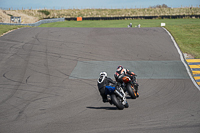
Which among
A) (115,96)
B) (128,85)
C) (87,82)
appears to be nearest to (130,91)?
(128,85)

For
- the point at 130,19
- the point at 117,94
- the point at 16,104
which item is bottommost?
the point at 16,104

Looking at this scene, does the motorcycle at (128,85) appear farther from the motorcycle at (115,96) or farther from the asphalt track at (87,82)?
the motorcycle at (115,96)

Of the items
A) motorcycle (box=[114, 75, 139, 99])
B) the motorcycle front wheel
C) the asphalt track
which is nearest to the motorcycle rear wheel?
motorcycle (box=[114, 75, 139, 99])

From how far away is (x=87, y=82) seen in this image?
15156 mm

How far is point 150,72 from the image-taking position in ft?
55.9

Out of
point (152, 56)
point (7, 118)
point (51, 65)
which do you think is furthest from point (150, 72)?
point (7, 118)

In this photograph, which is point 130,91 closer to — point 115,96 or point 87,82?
point 115,96

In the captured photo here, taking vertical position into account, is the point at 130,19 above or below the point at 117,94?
above

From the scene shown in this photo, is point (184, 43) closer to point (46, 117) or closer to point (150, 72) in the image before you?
point (150, 72)

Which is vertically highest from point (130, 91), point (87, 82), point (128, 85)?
point (128, 85)

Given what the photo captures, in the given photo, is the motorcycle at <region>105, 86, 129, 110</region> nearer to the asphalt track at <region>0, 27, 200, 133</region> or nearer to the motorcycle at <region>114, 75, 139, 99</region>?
the asphalt track at <region>0, 27, 200, 133</region>

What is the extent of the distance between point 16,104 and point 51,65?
7.85 metres

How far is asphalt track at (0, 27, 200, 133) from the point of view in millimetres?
8094

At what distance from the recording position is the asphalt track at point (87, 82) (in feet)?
26.6
